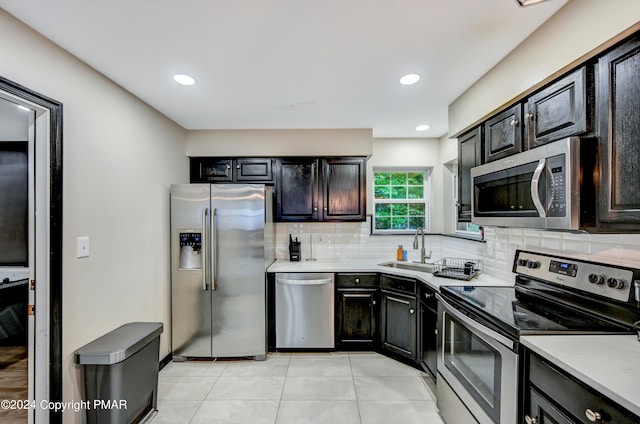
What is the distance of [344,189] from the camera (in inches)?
143

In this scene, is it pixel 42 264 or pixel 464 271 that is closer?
pixel 42 264

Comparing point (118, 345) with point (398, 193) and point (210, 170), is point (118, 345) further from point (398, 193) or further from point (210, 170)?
point (398, 193)

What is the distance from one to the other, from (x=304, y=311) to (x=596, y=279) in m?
2.38

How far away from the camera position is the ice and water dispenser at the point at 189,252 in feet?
9.98

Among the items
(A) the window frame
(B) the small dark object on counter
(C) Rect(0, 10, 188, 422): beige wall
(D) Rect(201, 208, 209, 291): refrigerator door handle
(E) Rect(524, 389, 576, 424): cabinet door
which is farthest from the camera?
(A) the window frame

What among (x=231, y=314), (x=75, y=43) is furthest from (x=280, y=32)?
(x=231, y=314)

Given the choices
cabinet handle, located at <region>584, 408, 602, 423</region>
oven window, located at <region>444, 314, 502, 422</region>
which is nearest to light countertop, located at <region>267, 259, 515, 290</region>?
oven window, located at <region>444, 314, 502, 422</region>

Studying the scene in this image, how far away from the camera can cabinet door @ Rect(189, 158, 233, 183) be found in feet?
11.9

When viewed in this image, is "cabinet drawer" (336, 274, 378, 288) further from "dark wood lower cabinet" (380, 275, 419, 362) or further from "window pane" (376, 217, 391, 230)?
"window pane" (376, 217, 391, 230)

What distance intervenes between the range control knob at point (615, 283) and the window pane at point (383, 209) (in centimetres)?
269

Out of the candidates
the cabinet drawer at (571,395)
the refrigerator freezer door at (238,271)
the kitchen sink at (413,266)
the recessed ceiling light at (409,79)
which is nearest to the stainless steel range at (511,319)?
the cabinet drawer at (571,395)

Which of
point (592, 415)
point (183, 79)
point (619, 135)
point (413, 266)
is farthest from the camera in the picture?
point (413, 266)

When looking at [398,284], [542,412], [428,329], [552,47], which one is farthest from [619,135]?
[398,284]

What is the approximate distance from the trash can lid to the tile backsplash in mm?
1826
